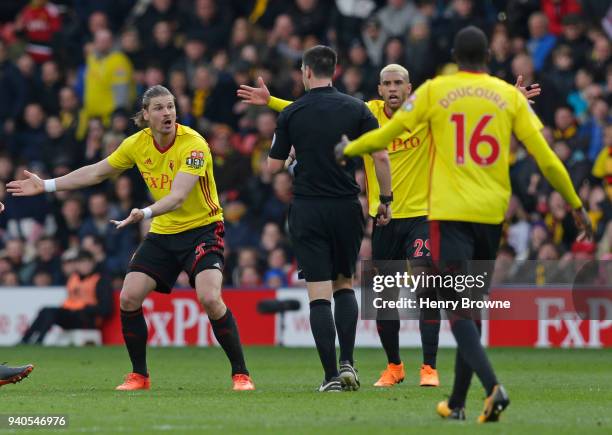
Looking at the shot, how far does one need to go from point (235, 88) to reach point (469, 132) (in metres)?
13.6

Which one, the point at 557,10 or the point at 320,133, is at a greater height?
the point at 557,10

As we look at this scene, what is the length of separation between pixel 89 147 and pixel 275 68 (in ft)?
10.5

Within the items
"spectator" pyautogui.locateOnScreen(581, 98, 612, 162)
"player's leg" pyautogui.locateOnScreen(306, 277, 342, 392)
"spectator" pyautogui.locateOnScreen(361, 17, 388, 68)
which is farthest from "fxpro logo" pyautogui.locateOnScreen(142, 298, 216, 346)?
"player's leg" pyautogui.locateOnScreen(306, 277, 342, 392)

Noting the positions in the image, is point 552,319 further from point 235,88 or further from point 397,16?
point 235,88

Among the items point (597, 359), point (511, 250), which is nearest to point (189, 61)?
point (511, 250)

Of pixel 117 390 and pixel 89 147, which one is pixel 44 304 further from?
pixel 117 390

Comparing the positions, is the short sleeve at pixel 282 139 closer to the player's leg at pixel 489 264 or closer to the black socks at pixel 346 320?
the black socks at pixel 346 320

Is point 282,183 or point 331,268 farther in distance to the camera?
point 282,183

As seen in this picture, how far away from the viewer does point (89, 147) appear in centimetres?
2284

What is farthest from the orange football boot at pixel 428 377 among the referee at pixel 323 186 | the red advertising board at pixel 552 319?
the red advertising board at pixel 552 319

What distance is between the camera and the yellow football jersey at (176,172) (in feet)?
38.7

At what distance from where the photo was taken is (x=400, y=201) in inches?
478

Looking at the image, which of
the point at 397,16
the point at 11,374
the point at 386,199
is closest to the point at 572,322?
the point at 397,16

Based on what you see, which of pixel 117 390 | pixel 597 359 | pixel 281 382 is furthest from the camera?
pixel 597 359
